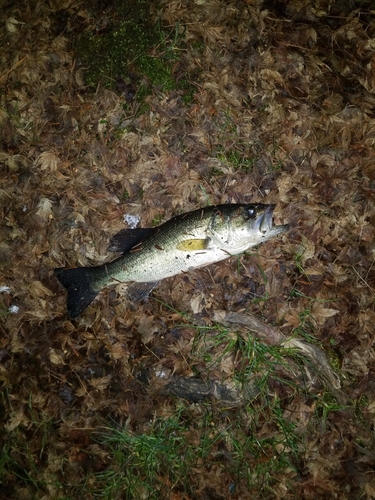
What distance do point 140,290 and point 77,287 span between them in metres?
0.82

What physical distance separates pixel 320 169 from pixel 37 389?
15.4ft

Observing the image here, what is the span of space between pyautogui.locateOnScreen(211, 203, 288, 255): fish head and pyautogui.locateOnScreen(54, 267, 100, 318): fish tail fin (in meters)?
1.73

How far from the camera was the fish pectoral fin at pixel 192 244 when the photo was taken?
4.07 m

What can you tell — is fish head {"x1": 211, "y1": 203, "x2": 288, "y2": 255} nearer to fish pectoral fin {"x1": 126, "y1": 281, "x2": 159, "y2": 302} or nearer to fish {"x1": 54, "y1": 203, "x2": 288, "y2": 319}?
fish {"x1": 54, "y1": 203, "x2": 288, "y2": 319}

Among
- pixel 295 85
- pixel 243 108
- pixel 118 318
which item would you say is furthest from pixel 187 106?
pixel 118 318

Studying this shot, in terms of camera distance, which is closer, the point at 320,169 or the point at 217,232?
the point at 217,232

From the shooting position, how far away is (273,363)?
456cm

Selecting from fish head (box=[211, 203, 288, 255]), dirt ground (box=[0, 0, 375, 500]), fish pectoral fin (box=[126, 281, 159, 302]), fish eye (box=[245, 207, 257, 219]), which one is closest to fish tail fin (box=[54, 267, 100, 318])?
dirt ground (box=[0, 0, 375, 500])

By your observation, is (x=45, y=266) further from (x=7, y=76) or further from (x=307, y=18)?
(x=307, y=18)

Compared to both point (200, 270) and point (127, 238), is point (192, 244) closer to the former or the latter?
point (200, 270)

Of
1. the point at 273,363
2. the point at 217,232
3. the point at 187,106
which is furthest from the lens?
the point at 187,106

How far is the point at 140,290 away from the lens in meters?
4.48

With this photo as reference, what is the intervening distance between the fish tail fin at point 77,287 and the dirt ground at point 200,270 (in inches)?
10.8

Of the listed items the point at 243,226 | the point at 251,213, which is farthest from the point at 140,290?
the point at 251,213
